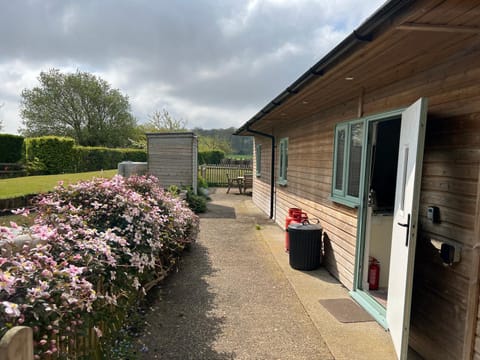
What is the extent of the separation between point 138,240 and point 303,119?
449cm

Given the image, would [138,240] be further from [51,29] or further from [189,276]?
[51,29]

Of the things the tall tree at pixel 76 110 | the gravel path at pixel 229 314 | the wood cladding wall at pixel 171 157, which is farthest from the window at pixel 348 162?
the tall tree at pixel 76 110

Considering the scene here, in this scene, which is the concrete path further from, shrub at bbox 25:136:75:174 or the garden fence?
shrub at bbox 25:136:75:174

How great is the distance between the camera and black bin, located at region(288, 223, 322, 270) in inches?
179

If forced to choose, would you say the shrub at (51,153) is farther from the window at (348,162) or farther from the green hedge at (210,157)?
the window at (348,162)

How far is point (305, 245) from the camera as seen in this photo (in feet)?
15.0

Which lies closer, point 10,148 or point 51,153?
point 10,148

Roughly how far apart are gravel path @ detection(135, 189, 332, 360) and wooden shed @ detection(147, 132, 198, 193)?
490 centimetres

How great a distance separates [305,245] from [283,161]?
3606 millimetres

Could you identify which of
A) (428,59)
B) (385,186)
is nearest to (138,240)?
(428,59)

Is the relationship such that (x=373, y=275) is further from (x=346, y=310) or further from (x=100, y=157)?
(x=100, y=157)

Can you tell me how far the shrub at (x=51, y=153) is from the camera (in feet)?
53.5

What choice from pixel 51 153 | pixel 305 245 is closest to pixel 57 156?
pixel 51 153

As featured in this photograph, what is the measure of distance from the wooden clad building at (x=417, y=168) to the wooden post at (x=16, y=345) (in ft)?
7.81
